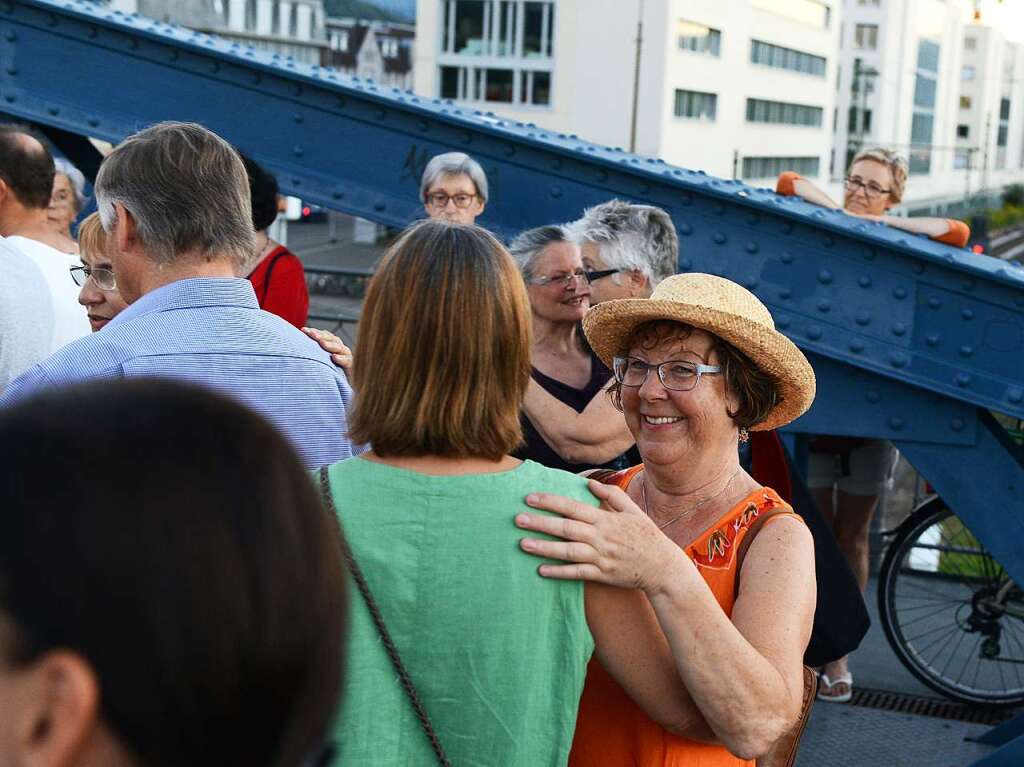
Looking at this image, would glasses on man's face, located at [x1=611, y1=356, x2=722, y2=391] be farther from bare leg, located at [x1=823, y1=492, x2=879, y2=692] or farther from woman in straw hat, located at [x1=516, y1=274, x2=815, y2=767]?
bare leg, located at [x1=823, y1=492, x2=879, y2=692]

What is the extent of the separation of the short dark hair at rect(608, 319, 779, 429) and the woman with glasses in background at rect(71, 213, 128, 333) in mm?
1612

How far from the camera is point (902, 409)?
17.3 feet

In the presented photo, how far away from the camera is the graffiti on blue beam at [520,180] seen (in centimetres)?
512

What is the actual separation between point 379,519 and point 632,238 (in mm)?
2635

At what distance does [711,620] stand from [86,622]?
1433mm

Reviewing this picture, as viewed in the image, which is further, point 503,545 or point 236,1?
point 236,1

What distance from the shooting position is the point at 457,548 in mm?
2080

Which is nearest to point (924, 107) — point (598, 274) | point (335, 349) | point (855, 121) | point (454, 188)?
point (855, 121)

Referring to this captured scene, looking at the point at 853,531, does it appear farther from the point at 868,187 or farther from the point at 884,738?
the point at 868,187

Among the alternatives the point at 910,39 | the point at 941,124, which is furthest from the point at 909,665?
the point at 941,124

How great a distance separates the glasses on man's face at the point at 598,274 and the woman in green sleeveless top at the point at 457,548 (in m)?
2.30

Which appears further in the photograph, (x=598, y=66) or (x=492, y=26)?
(x=598, y=66)

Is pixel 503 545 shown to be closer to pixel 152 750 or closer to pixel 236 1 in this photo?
pixel 152 750

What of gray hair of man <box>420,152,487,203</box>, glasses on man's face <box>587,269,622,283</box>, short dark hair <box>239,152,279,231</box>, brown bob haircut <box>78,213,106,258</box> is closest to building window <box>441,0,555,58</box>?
gray hair of man <box>420,152,487,203</box>
